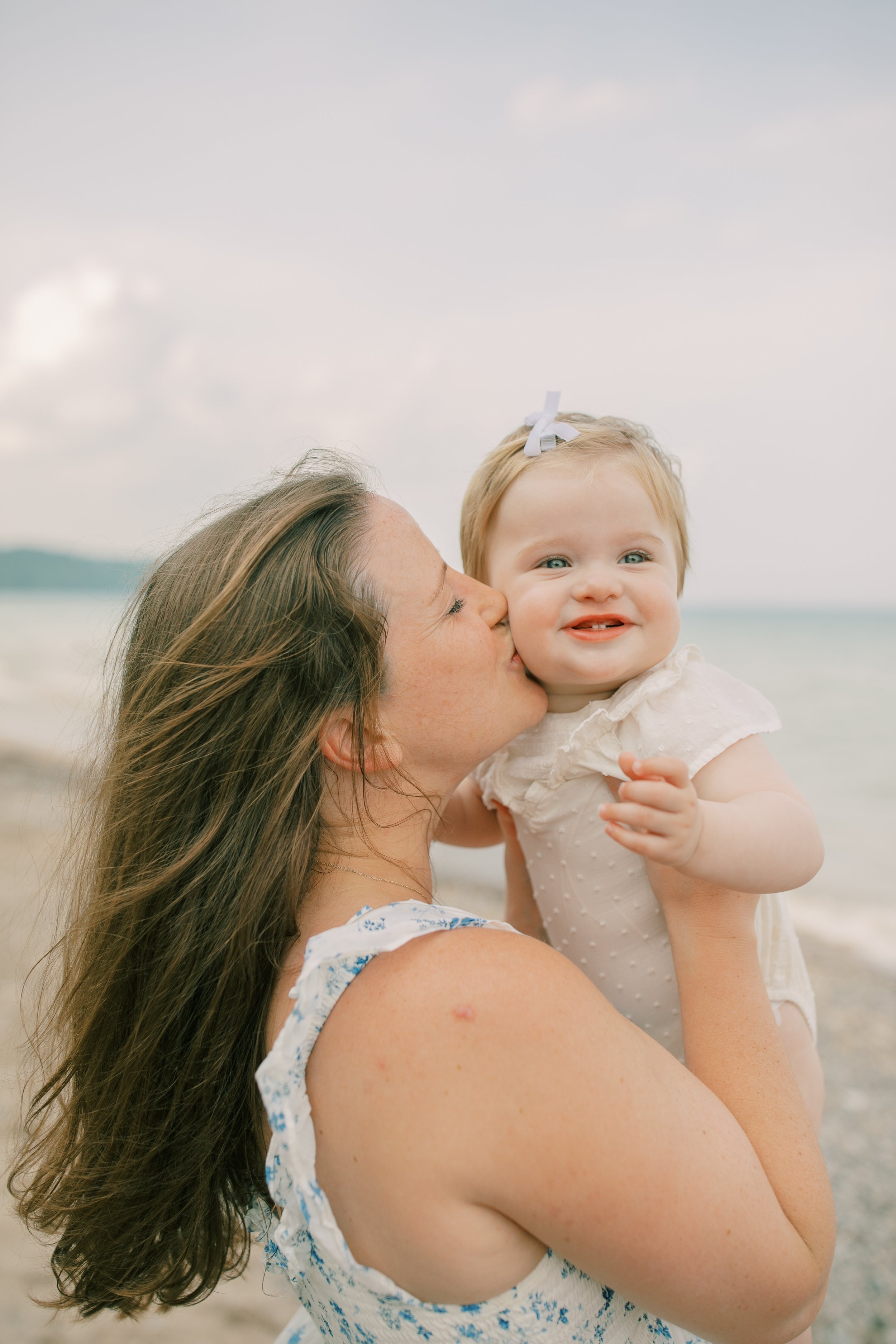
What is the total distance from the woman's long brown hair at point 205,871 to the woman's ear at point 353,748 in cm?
2

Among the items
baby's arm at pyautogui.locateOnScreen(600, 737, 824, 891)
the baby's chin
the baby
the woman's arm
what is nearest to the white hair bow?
the baby

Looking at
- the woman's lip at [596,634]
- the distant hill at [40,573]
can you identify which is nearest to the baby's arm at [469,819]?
the woman's lip at [596,634]

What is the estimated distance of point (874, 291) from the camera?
20547 millimetres

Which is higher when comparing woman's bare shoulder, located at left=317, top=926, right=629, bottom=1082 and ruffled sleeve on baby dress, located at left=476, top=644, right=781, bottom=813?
ruffled sleeve on baby dress, located at left=476, top=644, right=781, bottom=813

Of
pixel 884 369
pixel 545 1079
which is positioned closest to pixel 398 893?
pixel 545 1079

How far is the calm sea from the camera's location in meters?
8.22

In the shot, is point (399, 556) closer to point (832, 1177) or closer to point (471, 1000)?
point (471, 1000)

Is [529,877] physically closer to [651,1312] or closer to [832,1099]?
[651,1312]

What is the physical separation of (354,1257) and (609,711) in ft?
3.44

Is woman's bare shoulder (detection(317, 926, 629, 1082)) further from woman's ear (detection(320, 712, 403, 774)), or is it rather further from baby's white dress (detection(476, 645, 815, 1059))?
baby's white dress (detection(476, 645, 815, 1059))

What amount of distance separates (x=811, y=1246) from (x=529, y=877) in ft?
3.11

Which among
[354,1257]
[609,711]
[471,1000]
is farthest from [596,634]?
[354,1257]

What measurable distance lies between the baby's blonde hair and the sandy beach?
3.77 feet

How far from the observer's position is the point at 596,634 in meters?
1.74
